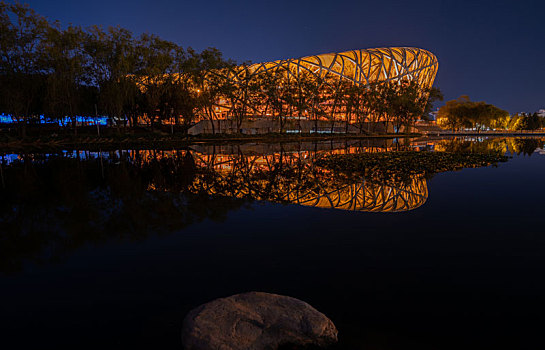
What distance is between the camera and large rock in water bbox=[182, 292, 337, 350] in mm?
3238

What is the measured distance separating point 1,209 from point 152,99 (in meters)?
36.2

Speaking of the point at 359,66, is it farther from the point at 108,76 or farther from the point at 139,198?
the point at 139,198

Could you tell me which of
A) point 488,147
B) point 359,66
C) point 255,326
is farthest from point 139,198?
point 359,66

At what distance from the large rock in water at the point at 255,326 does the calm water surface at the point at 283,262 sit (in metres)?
0.40

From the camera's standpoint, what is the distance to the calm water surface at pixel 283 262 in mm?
3850

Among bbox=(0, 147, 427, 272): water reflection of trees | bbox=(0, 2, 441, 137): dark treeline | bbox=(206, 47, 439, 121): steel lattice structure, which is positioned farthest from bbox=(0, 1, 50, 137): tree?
bbox=(206, 47, 439, 121): steel lattice structure

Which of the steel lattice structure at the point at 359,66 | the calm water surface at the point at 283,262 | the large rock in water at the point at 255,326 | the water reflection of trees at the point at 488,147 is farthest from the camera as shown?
the steel lattice structure at the point at 359,66

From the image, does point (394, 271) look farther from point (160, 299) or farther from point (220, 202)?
point (220, 202)

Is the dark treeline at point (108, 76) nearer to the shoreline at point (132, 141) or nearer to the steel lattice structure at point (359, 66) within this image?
the shoreline at point (132, 141)

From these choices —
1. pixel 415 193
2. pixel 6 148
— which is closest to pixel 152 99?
pixel 6 148

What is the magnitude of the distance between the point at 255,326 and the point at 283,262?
219 centimetres

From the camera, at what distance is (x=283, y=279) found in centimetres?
495

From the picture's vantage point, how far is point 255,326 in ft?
11.2

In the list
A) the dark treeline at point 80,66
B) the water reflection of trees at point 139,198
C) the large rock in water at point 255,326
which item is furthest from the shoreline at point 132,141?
the large rock in water at point 255,326
